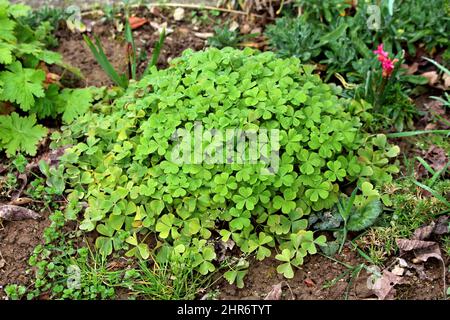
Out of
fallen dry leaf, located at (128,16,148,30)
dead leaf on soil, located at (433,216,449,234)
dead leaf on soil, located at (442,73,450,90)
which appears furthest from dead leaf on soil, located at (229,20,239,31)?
dead leaf on soil, located at (433,216,449,234)

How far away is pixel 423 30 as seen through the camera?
13.2ft

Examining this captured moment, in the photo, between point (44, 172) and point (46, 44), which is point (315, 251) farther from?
point (46, 44)

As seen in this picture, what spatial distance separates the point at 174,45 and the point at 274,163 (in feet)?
5.44

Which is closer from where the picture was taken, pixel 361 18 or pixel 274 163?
pixel 274 163

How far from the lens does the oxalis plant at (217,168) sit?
3131 millimetres

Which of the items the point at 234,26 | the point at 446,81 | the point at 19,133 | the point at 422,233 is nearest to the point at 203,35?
the point at 234,26

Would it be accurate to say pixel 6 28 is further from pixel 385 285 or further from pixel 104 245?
pixel 385 285

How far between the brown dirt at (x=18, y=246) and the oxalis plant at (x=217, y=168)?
0.21 meters

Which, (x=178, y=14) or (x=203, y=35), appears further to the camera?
(x=178, y=14)

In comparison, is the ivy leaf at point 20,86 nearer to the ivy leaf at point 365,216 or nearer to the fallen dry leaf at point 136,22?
the fallen dry leaf at point 136,22

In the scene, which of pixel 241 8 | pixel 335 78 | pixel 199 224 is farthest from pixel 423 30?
pixel 199 224

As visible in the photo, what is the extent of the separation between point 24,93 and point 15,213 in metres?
0.73

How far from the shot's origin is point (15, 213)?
10.9 ft

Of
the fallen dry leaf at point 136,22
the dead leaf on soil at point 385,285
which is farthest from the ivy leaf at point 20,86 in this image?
the dead leaf on soil at point 385,285
